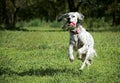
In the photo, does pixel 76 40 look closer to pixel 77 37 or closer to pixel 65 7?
pixel 77 37

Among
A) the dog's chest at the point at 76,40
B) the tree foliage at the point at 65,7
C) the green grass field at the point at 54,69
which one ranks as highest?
the dog's chest at the point at 76,40

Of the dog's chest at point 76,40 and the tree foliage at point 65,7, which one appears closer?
the dog's chest at point 76,40

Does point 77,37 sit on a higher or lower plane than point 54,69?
higher

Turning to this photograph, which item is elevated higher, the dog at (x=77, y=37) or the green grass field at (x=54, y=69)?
the dog at (x=77, y=37)

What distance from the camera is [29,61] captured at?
13.1 m

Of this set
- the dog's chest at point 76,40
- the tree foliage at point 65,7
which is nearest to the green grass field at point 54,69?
the dog's chest at point 76,40

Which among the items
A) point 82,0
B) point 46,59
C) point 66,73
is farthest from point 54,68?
point 82,0

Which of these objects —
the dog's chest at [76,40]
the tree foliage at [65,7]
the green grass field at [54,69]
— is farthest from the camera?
the tree foliage at [65,7]

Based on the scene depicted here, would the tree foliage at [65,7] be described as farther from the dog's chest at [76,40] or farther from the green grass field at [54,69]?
the dog's chest at [76,40]

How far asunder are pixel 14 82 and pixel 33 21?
174 ft

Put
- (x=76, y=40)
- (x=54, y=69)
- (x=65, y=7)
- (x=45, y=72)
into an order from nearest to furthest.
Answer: (x=76, y=40), (x=45, y=72), (x=54, y=69), (x=65, y=7)

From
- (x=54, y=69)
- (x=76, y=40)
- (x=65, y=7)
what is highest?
(x=76, y=40)

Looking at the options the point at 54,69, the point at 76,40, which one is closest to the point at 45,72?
the point at 54,69

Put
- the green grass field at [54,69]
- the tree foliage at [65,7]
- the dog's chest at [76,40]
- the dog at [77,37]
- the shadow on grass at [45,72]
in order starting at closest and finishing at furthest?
the green grass field at [54,69] → the dog at [77,37] → the dog's chest at [76,40] → the shadow on grass at [45,72] → the tree foliage at [65,7]
